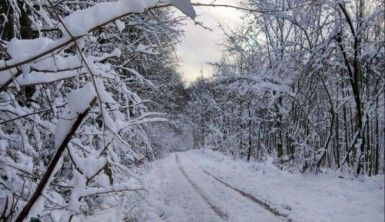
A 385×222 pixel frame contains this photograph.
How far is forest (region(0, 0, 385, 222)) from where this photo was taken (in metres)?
1.85

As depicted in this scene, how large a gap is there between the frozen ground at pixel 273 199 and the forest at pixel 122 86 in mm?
190

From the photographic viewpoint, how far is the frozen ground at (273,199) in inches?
397

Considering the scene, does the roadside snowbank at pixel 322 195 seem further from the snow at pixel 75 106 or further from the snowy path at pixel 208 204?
the snow at pixel 75 106

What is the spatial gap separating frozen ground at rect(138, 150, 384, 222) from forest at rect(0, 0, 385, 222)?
190 millimetres

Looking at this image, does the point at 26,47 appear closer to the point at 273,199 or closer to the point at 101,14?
the point at 101,14

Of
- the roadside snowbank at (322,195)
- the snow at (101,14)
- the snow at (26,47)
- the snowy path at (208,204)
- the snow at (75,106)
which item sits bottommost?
the snowy path at (208,204)

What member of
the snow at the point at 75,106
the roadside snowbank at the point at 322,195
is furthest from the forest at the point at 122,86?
the roadside snowbank at the point at 322,195

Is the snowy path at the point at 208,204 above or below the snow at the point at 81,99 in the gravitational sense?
below

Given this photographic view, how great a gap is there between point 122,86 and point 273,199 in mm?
8589

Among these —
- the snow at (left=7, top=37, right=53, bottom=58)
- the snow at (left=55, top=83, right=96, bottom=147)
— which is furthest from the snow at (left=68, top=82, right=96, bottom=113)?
the snow at (left=7, top=37, right=53, bottom=58)

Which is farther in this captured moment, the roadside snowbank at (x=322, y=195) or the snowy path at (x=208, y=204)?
the snowy path at (x=208, y=204)

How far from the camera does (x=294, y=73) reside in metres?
16.4

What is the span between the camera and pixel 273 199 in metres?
12.8

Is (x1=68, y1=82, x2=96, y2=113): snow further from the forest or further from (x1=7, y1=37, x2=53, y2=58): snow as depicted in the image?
(x1=7, y1=37, x2=53, y2=58): snow
